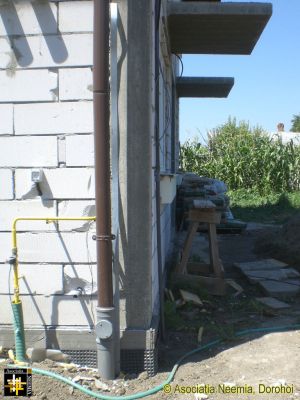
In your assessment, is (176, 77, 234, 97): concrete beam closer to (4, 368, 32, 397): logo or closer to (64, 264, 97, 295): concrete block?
(64, 264, 97, 295): concrete block

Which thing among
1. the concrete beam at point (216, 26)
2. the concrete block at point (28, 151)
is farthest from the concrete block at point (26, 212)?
the concrete beam at point (216, 26)

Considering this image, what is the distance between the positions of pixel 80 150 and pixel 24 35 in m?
1.05

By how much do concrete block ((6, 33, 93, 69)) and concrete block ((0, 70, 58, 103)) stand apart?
0.07 m

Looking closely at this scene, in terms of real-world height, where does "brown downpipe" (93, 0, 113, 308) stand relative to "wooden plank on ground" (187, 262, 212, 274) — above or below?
above

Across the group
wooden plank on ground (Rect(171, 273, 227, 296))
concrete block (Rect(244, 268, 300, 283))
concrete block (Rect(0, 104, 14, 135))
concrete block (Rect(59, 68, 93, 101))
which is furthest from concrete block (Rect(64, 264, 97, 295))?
concrete block (Rect(244, 268, 300, 283))

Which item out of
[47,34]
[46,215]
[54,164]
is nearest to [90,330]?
[46,215]

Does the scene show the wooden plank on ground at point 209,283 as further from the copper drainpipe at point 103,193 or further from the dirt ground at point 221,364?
the copper drainpipe at point 103,193

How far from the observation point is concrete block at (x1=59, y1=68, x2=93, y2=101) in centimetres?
404

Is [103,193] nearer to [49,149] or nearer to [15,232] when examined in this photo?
[49,149]

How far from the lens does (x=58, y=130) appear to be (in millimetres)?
4090

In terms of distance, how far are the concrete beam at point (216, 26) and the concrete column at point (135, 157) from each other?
2235 mm

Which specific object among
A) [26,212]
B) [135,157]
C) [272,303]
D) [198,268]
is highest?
[135,157]

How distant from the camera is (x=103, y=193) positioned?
3809 millimetres

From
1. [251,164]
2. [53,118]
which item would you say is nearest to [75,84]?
[53,118]
